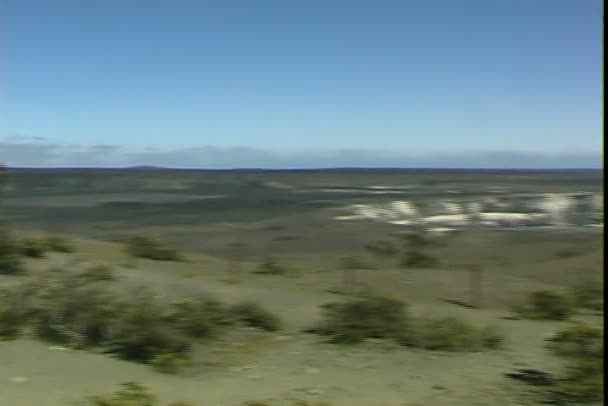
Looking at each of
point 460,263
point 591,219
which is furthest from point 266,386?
point 591,219

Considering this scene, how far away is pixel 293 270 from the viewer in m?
13.1

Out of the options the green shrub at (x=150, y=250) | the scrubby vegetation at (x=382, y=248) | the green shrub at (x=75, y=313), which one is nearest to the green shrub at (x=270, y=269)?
the green shrub at (x=150, y=250)

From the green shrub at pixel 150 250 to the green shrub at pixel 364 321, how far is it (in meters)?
5.71

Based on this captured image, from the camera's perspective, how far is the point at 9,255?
11.2 m

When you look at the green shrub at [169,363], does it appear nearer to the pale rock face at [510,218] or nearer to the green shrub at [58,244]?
the green shrub at [58,244]

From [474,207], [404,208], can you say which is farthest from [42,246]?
[474,207]

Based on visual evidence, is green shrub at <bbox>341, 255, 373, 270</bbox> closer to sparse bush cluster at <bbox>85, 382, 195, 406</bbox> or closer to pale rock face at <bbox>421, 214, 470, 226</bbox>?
pale rock face at <bbox>421, 214, 470, 226</bbox>

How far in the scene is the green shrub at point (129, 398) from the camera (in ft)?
19.3

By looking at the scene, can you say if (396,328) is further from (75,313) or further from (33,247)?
(33,247)

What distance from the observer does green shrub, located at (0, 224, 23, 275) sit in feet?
36.0

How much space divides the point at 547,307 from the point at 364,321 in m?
2.39

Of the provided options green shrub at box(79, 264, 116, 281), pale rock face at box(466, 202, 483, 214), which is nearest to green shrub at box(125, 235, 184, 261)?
green shrub at box(79, 264, 116, 281)

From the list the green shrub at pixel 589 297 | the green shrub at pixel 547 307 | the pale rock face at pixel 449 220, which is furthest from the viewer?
the pale rock face at pixel 449 220

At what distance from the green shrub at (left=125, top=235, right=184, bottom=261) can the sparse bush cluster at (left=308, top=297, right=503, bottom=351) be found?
5664 millimetres
